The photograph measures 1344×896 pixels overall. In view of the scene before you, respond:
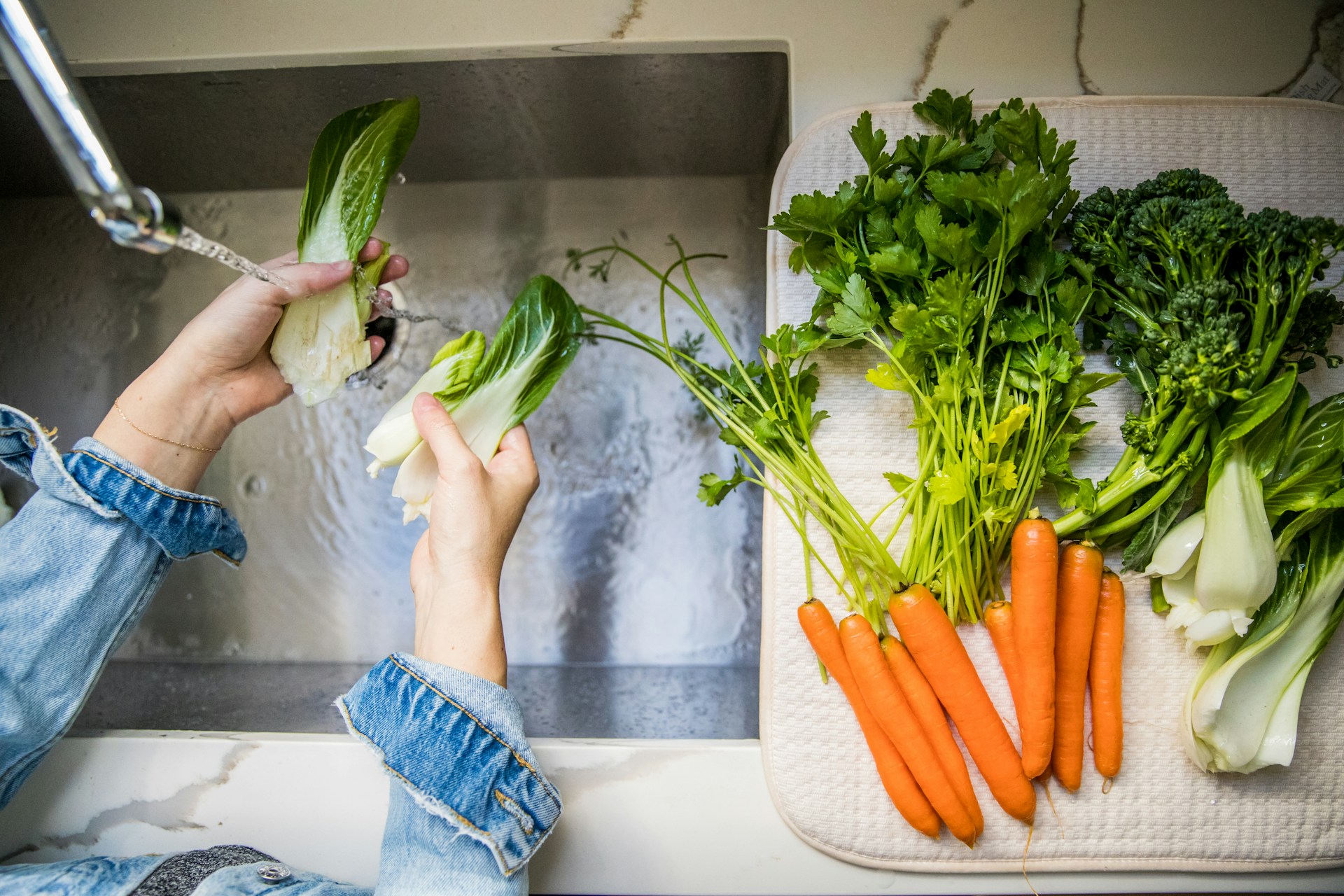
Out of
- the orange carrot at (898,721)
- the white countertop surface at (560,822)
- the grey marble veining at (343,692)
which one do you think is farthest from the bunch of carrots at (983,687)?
the grey marble veining at (343,692)

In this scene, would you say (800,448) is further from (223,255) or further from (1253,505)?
(223,255)

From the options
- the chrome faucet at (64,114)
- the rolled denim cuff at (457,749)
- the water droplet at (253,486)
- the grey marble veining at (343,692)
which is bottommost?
the grey marble veining at (343,692)

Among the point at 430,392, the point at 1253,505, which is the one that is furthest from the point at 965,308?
the point at 430,392

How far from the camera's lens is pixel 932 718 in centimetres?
82

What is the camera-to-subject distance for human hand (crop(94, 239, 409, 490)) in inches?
31.5

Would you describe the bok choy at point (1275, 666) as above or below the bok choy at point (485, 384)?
below

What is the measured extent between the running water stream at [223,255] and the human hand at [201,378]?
2cm

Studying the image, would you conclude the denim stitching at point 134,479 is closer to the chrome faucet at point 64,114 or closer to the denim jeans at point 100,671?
the denim jeans at point 100,671

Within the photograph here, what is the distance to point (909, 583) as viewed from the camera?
0.82 meters

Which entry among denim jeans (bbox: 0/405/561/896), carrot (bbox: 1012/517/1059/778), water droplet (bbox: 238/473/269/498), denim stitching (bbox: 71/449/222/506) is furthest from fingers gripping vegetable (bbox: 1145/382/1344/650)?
water droplet (bbox: 238/473/269/498)

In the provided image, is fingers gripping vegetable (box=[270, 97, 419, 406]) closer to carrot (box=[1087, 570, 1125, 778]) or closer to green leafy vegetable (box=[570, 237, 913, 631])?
green leafy vegetable (box=[570, 237, 913, 631])

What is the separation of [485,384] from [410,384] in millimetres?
474

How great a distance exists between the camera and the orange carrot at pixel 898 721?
0.81 m

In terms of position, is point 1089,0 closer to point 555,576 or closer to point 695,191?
point 695,191
